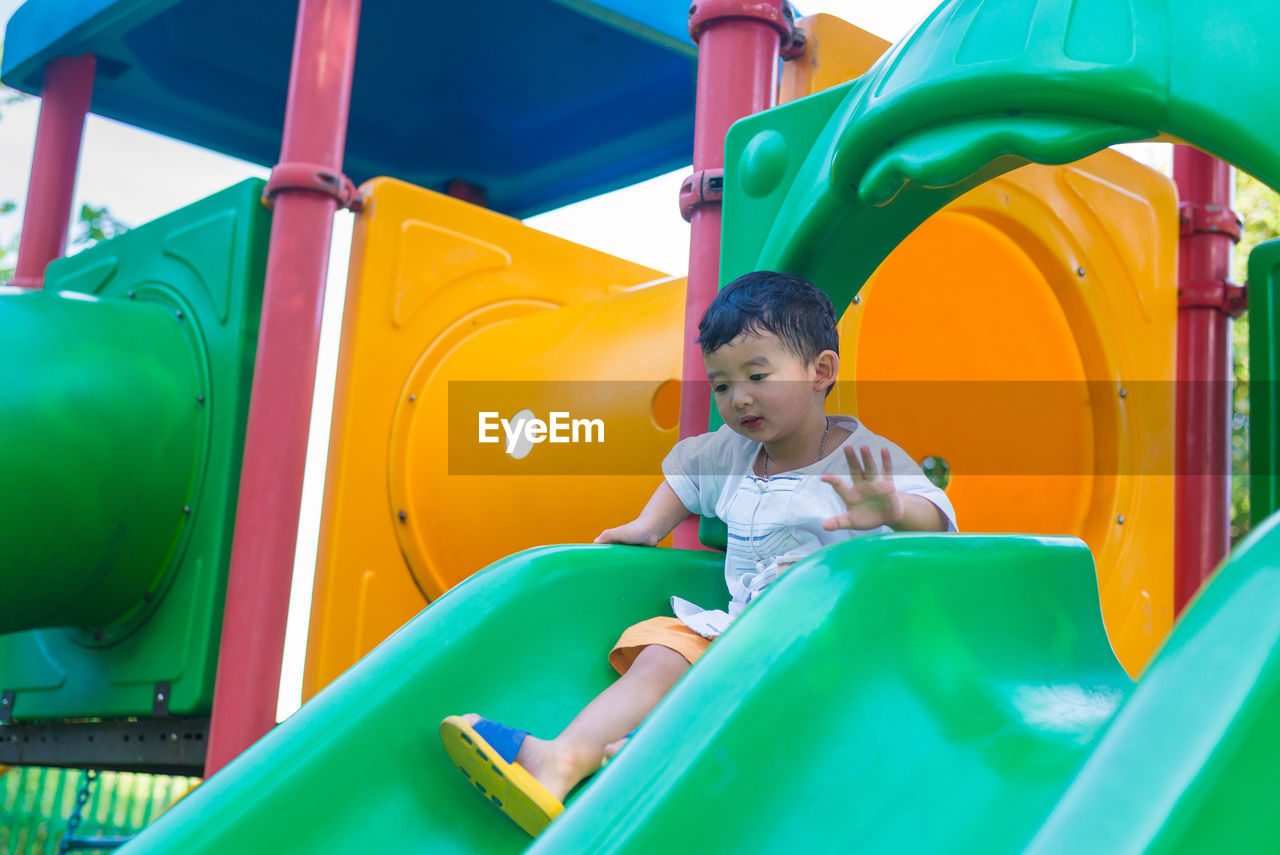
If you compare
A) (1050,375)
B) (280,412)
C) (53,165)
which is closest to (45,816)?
(53,165)

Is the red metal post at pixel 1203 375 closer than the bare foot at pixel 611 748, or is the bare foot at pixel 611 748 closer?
the bare foot at pixel 611 748

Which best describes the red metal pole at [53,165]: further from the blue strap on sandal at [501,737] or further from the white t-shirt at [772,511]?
the blue strap on sandal at [501,737]

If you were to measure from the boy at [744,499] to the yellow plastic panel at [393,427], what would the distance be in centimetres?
89

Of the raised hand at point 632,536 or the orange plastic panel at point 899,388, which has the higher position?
the orange plastic panel at point 899,388

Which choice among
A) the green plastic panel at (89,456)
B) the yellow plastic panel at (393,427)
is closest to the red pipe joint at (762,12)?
the yellow plastic panel at (393,427)

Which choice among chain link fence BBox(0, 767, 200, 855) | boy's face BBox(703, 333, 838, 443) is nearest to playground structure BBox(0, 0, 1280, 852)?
boy's face BBox(703, 333, 838, 443)

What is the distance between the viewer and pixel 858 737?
1109mm

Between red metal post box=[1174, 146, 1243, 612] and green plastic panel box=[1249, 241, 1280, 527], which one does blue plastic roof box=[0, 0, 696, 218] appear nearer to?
red metal post box=[1174, 146, 1243, 612]

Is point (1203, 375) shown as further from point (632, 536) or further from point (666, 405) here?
point (632, 536)

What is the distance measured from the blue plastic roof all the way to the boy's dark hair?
1.93m

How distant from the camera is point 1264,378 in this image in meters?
2.47

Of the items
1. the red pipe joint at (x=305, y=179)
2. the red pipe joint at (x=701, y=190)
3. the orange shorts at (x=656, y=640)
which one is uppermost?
the red pipe joint at (x=305, y=179)

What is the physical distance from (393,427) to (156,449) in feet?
1.87

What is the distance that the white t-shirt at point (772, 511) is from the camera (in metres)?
1.58
